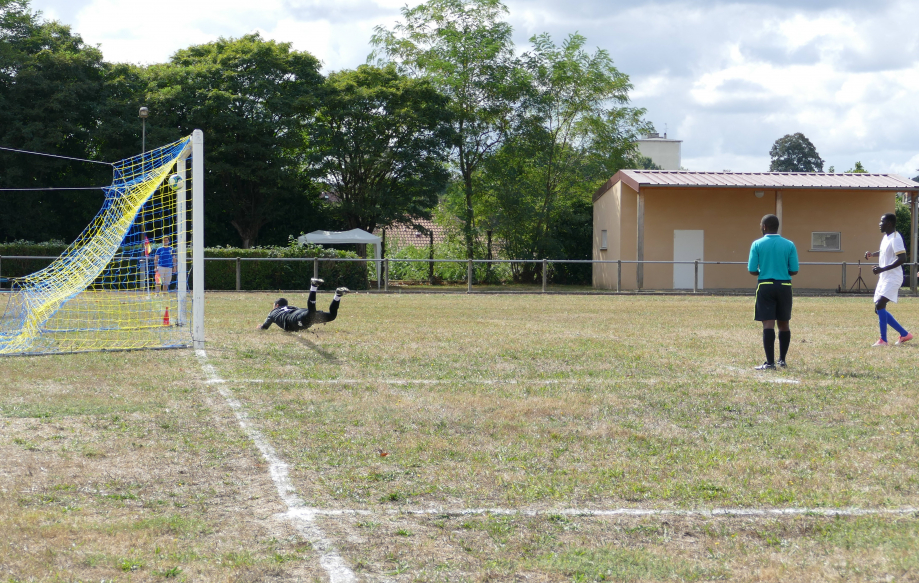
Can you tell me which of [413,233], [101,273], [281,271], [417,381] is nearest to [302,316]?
[101,273]

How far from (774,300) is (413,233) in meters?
31.9

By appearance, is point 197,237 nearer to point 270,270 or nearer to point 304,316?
point 304,316

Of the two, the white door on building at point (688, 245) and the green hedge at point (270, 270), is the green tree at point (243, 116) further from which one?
the white door on building at point (688, 245)

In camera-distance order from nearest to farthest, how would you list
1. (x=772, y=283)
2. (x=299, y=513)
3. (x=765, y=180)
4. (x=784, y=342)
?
(x=299, y=513)
(x=772, y=283)
(x=784, y=342)
(x=765, y=180)

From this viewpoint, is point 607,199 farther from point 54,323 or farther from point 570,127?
point 54,323

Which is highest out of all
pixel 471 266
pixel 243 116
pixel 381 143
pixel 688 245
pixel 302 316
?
pixel 243 116

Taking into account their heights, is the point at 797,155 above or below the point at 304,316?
above

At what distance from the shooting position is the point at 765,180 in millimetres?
30094

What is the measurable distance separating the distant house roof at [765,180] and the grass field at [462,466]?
19446mm

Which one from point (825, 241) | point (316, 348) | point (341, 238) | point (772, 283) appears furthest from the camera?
point (341, 238)

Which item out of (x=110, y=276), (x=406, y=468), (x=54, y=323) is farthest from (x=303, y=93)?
(x=406, y=468)

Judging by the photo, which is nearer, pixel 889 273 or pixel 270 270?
pixel 889 273

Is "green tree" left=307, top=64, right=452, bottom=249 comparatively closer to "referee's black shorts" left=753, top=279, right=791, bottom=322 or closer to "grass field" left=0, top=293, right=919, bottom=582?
"grass field" left=0, top=293, right=919, bottom=582

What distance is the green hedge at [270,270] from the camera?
26.5m
